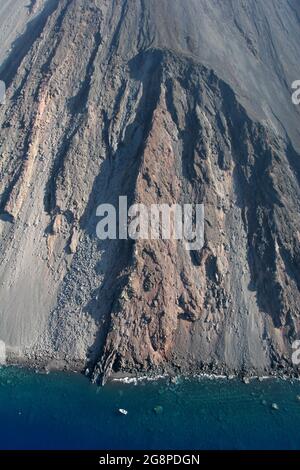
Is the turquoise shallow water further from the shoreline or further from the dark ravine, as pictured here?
the dark ravine

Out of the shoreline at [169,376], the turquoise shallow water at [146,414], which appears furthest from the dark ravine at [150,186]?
the turquoise shallow water at [146,414]

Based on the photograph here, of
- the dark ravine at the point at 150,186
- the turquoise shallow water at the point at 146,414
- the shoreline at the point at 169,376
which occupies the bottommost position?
the turquoise shallow water at the point at 146,414

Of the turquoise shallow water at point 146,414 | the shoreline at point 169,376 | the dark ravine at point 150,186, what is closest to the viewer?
the turquoise shallow water at point 146,414

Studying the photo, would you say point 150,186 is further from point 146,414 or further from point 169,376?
point 146,414

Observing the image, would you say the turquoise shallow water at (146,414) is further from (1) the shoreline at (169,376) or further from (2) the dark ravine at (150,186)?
(2) the dark ravine at (150,186)

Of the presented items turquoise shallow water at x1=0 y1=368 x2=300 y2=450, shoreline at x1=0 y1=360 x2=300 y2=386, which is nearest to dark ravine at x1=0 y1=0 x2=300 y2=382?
shoreline at x1=0 y1=360 x2=300 y2=386

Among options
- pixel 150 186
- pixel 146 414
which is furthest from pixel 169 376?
pixel 150 186
